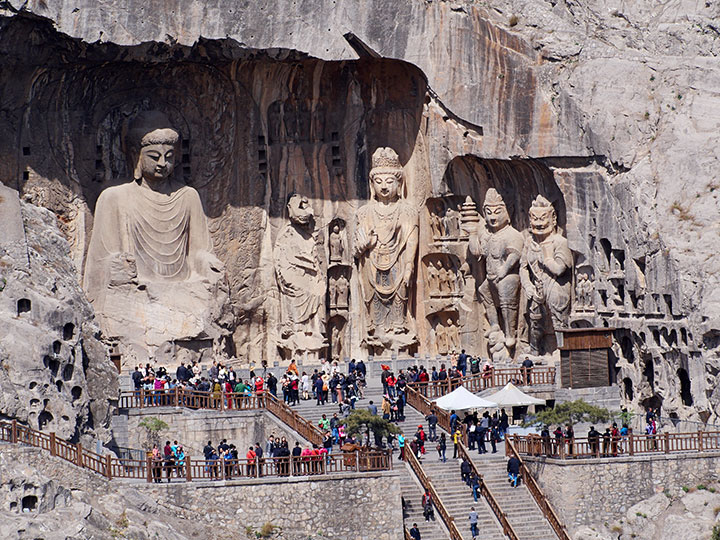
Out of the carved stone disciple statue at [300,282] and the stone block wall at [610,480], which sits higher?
the carved stone disciple statue at [300,282]

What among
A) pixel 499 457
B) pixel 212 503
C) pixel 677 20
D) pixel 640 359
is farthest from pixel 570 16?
pixel 212 503

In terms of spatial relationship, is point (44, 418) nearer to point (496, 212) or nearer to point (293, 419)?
point (293, 419)

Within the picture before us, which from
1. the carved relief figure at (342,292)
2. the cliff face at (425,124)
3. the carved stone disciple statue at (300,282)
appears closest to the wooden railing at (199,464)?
the cliff face at (425,124)

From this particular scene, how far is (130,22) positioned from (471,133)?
38.3 ft

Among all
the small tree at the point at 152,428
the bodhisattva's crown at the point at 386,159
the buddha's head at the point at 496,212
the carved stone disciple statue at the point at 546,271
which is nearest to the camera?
the small tree at the point at 152,428

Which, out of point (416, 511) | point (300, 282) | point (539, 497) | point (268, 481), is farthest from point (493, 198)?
point (268, 481)

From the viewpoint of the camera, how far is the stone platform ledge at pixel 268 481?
5381 cm

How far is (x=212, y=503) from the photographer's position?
177 feet

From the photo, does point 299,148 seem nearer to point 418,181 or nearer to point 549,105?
point 418,181

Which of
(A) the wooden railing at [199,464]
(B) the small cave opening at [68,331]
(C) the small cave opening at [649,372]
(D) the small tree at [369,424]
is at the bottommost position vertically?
(A) the wooden railing at [199,464]

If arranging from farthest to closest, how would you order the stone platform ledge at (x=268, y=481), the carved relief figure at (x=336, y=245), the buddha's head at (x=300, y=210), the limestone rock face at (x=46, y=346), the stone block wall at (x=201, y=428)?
the carved relief figure at (x=336, y=245)
the buddha's head at (x=300, y=210)
the stone block wall at (x=201, y=428)
the limestone rock face at (x=46, y=346)
the stone platform ledge at (x=268, y=481)

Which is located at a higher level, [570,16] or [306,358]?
[570,16]

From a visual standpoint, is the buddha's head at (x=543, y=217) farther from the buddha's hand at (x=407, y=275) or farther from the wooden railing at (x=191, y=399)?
the wooden railing at (x=191, y=399)

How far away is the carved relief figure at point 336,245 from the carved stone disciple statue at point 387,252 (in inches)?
20.0
